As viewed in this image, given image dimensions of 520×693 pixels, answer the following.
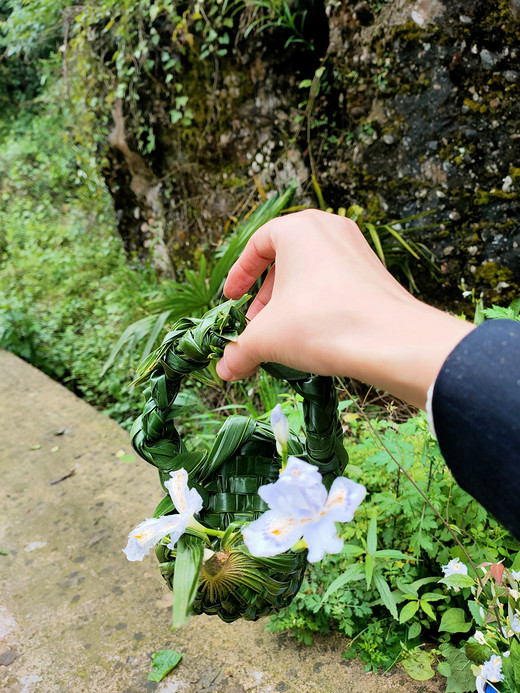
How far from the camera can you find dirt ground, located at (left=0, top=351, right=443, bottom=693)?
132 cm

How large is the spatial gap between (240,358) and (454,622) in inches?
35.1

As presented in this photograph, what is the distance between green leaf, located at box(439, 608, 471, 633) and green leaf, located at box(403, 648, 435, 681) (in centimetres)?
8

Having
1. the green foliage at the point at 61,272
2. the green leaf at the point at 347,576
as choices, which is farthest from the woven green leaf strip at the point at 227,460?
the green foliage at the point at 61,272

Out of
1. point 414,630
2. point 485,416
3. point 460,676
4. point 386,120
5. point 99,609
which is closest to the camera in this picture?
point 485,416

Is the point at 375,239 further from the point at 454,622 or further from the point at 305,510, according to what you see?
the point at 305,510

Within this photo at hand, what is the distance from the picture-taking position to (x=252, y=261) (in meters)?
0.86

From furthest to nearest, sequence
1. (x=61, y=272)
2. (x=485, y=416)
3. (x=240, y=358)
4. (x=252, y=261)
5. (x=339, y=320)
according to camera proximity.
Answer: (x=61, y=272), (x=252, y=261), (x=240, y=358), (x=339, y=320), (x=485, y=416)

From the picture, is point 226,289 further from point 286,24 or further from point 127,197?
point 127,197

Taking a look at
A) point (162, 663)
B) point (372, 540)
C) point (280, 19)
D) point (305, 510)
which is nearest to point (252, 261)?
point (305, 510)

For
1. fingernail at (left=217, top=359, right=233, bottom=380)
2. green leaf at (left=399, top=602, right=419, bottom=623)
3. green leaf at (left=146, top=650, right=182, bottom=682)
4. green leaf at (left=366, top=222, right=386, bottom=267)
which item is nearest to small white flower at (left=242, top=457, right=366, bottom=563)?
fingernail at (left=217, top=359, right=233, bottom=380)

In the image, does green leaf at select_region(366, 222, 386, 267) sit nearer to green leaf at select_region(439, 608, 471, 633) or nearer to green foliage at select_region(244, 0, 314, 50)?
green foliage at select_region(244, 0, 314, 50)

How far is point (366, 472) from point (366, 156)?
1579 millimetres

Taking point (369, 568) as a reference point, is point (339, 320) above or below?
above

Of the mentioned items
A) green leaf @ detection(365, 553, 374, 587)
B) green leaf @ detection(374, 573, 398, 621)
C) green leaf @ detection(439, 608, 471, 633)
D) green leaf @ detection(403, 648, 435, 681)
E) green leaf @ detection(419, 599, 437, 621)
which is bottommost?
green leaf @ detection(403, 648, 435, 681)
